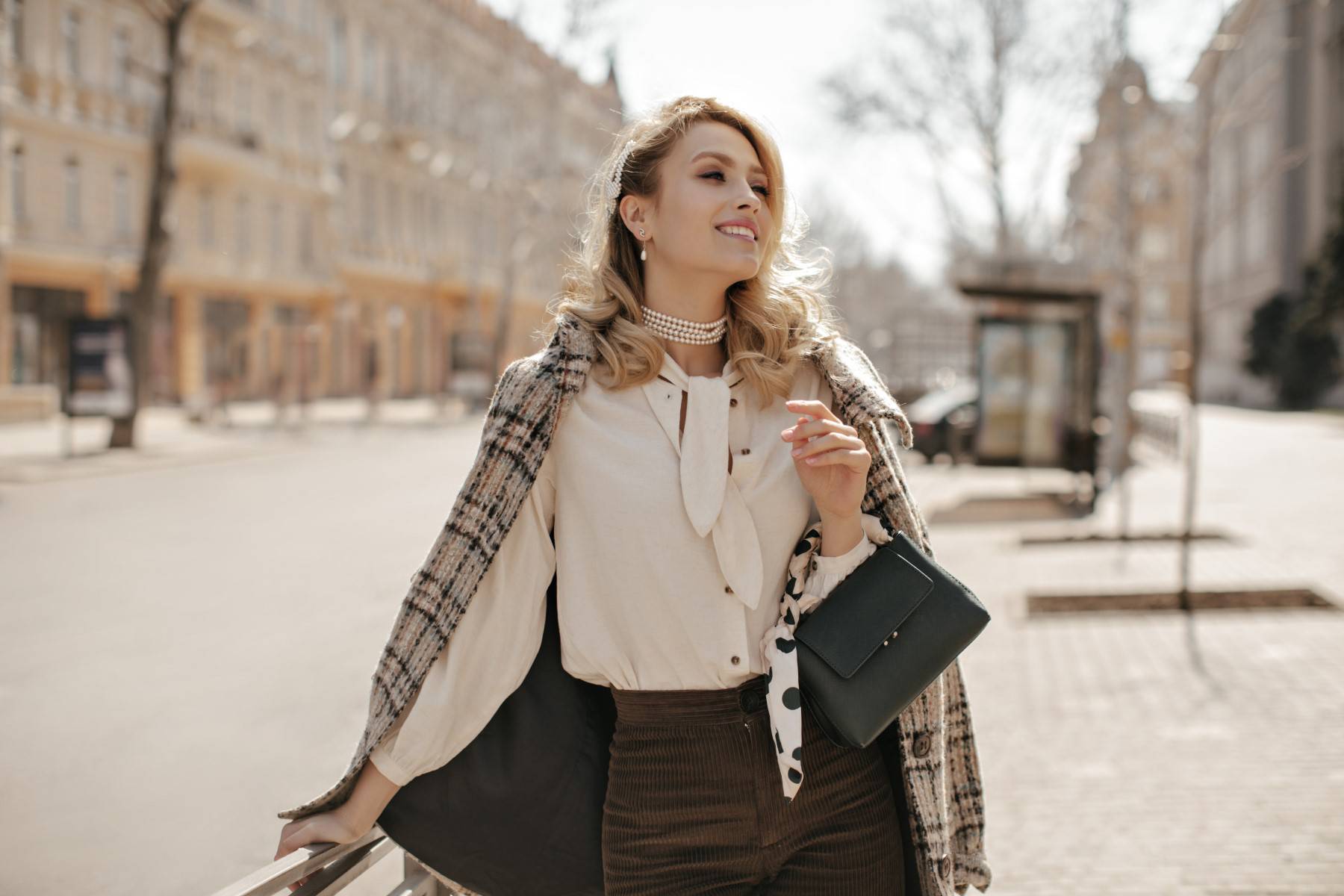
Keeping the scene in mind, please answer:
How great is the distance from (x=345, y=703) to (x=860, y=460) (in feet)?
15.8

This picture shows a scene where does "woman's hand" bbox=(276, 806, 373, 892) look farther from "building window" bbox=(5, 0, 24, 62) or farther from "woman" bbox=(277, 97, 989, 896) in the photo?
"building window" bbox=(5, 0, 24, 62)

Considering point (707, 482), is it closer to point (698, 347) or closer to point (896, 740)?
point (698, 347)

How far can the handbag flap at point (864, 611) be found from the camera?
6.97ft

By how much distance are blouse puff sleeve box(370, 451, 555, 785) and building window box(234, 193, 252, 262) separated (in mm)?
37189

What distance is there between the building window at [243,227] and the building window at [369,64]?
8625 millimetres

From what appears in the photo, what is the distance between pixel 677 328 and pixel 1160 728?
14.0 ft

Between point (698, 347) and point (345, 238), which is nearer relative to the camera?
point (698, 347)

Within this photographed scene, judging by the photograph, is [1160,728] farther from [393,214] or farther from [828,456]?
[393,214]

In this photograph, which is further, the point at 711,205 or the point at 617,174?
the point at 617,174

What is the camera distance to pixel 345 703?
633 cm

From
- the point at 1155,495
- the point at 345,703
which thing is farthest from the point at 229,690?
the point at 1155,495

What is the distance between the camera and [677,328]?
238 cm

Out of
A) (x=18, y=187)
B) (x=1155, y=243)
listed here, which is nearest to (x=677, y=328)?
(x=18, y=187)

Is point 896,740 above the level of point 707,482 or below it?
below
